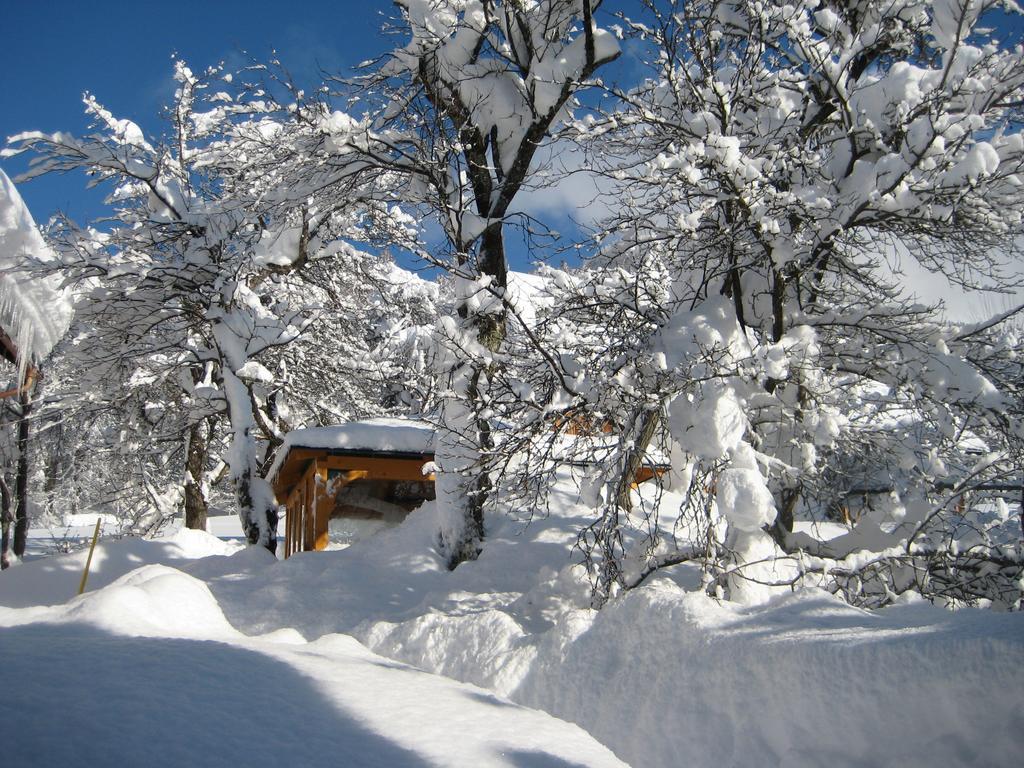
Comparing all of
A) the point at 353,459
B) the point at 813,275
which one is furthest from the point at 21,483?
the point at 813,275

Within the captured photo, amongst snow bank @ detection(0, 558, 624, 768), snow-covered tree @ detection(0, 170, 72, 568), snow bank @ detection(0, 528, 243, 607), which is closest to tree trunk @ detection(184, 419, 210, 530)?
snow bank @ detection(0, 528, 243, 607)

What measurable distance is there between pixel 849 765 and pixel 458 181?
6786 mm

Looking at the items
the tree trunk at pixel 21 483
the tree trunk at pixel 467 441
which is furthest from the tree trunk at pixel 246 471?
the tree trunk at pixel 21 483

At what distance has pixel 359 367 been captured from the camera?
15445 mm

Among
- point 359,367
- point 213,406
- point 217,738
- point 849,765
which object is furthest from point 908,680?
point 359,367

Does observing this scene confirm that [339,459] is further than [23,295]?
Yes

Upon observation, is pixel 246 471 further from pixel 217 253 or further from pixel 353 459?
pixel 217 253

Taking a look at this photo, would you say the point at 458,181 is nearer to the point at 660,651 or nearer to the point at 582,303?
the point at 582,303

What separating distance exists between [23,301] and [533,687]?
286 inches

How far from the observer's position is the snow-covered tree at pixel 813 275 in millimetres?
4910

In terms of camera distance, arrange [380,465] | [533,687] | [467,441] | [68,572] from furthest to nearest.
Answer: [380,465] → [68,572] → [467,441] → [533,687]

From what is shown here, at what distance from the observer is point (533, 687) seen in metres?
4.21

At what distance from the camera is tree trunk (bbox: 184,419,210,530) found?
15.3 meters

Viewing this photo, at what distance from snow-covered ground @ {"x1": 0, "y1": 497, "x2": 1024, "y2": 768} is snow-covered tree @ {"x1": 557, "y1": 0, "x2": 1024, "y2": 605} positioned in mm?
1056
